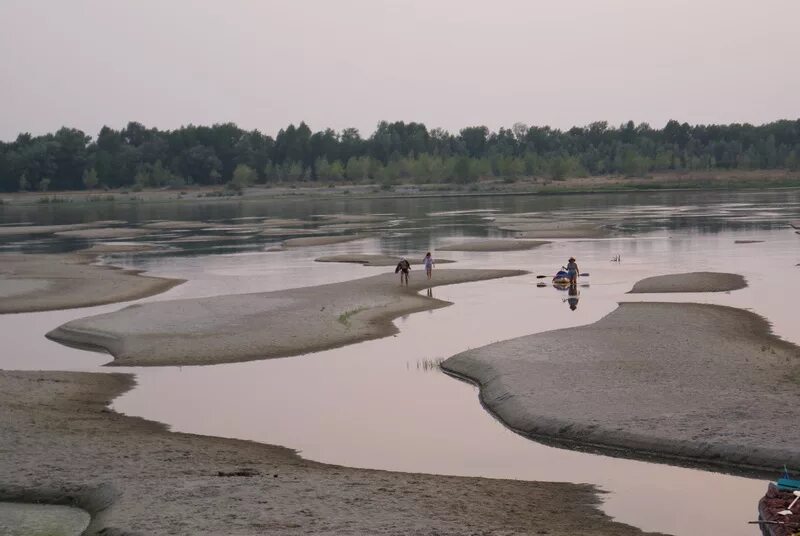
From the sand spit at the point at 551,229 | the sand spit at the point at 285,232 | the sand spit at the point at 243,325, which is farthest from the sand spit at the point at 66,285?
the sand spit at the point at 551,229

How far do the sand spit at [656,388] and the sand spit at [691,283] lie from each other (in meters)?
9.13

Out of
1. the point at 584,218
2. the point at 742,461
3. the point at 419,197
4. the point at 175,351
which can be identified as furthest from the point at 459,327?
the point at 419,197

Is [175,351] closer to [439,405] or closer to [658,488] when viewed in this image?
[439,405]

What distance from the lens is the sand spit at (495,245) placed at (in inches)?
2692

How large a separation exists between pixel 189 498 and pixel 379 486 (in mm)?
3476

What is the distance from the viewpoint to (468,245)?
7056 centimetres

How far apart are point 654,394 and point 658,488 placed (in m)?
5.63

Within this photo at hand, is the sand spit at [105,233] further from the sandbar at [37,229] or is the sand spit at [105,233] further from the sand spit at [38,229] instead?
the sandbar at [37,229]

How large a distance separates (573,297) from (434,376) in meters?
16.2

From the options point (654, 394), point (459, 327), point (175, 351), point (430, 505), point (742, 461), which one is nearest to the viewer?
point (430, 505)

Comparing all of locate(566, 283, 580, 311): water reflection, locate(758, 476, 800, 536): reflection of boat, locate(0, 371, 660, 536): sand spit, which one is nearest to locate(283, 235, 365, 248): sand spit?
locate(566, 283, 580, 311): water reflection

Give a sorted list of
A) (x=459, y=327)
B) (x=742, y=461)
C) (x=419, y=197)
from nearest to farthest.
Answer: (x=742, y=461), (x=459, y=327), (x=419, y=197)

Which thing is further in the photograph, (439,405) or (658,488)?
(439,405)

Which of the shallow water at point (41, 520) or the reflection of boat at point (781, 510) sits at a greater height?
the reflection of boat at point (781, 510)
